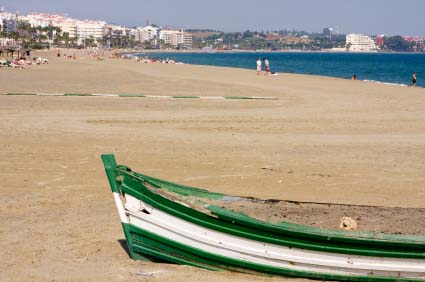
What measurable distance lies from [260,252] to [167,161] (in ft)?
21.1

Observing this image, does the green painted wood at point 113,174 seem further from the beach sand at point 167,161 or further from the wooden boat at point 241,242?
the beach sand at point 167,161

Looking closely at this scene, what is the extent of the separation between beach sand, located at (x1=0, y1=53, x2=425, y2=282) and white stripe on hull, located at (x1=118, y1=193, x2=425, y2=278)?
30 centimetres

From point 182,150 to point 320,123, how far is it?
5887 mm

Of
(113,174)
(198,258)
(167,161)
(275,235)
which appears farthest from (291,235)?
(167,161)

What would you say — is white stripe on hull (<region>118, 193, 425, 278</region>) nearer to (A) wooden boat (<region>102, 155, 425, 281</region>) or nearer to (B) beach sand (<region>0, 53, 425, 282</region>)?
(A) wooden boat (<region>102, 155, 425, 281</region>)

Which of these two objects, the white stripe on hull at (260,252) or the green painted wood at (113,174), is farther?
the green painted wood at (113,174)

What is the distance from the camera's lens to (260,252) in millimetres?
6602

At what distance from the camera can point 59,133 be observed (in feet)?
52.3

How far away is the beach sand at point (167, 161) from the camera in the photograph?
25.0 ft

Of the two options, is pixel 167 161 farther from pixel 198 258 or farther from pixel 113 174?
pixel 198 258

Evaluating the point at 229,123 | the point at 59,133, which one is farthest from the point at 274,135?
the point at 59,133

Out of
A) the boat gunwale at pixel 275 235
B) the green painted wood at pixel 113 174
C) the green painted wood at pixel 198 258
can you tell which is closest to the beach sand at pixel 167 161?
the green painted wood at pixel 198 258

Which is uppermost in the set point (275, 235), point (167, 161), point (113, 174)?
point (113, 174)

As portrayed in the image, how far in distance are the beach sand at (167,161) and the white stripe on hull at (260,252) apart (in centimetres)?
30
